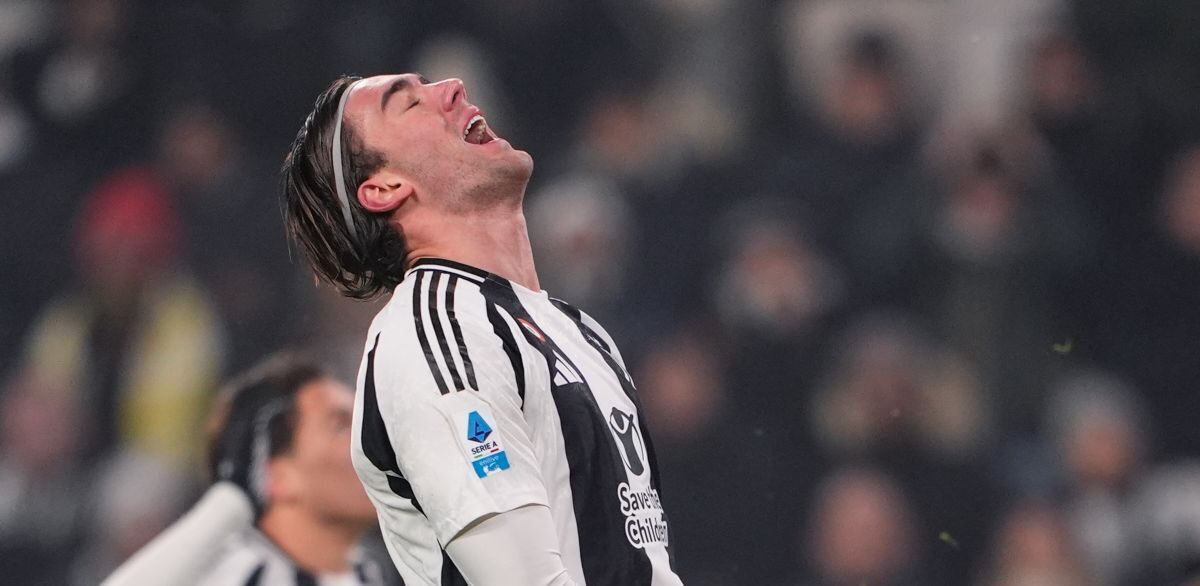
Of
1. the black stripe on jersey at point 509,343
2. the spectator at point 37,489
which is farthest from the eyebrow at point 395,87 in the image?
the spectator at point 37,489

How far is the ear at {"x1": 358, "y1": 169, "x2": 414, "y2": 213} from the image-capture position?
2.39 meters

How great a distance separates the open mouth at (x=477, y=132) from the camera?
2.52m

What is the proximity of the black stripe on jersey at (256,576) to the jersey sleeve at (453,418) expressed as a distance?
9.74 feet

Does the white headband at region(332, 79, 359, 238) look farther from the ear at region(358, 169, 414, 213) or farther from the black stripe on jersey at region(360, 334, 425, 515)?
the black stripe on jersey at region(360, 334, 425, 515)

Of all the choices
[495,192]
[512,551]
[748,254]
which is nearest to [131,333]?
[748,254]

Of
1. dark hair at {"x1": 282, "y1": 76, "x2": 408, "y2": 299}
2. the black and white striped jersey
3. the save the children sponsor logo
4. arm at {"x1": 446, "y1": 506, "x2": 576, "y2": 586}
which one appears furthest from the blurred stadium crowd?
arm at {"x1": 446, "y1": 506, "x2": 576, "y2": 586}

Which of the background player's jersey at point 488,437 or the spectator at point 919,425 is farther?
the spectator at point 919,425

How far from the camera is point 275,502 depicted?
4.83 metres

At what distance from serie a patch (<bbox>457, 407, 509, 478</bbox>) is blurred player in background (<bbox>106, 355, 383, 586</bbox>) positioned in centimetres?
313

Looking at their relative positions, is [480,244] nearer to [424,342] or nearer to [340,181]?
[340,181]

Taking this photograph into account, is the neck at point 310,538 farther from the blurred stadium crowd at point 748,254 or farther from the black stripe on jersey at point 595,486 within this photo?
the black stripe on jersey at point 595,486

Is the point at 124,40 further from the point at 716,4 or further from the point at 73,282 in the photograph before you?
the point at 716,4

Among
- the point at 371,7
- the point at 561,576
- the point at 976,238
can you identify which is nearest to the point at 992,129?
the point at 976,238

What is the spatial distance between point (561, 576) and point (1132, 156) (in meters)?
4.13
